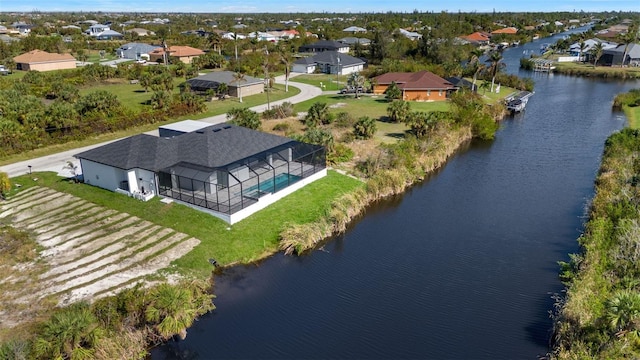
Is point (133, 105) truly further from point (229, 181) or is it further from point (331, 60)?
point (331, 60)

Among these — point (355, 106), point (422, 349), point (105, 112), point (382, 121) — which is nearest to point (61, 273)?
point (422, 349)

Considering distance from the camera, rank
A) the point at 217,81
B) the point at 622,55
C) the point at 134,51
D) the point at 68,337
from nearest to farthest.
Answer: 1. the point at 68,337
2. the point at 217,81
3. the point at 622,55
4. the point at 134,51

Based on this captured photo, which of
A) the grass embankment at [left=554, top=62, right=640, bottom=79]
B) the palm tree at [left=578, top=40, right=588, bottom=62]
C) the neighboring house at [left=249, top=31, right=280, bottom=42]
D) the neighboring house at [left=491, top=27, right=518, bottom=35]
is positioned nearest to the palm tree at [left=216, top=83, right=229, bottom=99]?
the grass embankment at [left=554, top=62, right=640, bottom=79]

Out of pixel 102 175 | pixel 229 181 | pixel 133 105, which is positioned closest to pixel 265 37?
pixel 133 105

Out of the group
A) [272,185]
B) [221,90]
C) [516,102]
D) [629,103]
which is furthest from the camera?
[221,90]

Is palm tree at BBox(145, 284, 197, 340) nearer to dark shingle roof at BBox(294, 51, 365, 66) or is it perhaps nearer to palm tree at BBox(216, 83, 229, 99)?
palm tree at BBox(216, 83, 229, 99)

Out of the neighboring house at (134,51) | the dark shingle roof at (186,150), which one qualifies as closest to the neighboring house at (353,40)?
the neighboring house at (134,51)

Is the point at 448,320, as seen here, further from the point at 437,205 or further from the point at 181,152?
the point at 181,152
